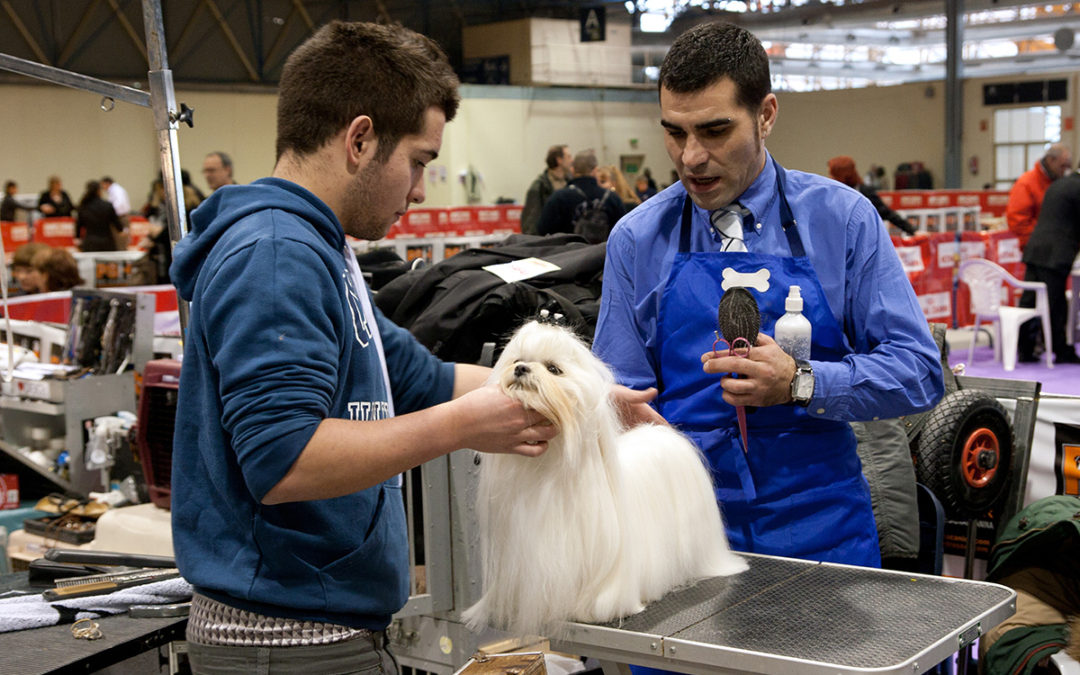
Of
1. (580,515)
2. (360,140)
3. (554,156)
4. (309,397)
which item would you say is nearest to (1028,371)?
(554,156)

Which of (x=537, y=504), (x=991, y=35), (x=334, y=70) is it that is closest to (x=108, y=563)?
(x=537, y=504)

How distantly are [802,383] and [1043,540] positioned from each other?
5.18ft

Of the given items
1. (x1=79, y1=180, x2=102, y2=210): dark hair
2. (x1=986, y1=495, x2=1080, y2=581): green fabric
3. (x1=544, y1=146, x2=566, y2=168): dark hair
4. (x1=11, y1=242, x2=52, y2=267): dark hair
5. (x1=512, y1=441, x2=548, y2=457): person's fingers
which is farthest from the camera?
(x1=79, y1=180, x2=102, y2=210): dark hair

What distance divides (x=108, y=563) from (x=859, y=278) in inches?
82.8

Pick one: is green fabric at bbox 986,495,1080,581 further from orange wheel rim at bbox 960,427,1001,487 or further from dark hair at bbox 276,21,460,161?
dark hair at bbox 276,21,460,161

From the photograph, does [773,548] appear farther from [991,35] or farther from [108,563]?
[991,35]

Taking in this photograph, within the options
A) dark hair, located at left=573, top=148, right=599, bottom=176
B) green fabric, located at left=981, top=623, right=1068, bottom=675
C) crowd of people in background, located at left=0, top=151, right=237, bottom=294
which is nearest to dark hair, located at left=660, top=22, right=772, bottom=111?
crowd of people in background, located at left=0, top=151, right=237, bottom=294

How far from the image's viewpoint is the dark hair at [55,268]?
7062 mm

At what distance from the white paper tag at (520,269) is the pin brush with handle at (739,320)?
1396 mm

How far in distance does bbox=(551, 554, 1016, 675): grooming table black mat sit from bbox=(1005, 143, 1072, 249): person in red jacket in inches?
336

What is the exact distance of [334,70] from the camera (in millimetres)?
1307

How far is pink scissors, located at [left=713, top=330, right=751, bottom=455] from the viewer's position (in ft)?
5.82

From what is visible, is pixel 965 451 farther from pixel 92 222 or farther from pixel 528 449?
pixel 92 222

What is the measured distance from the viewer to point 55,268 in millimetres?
7078
